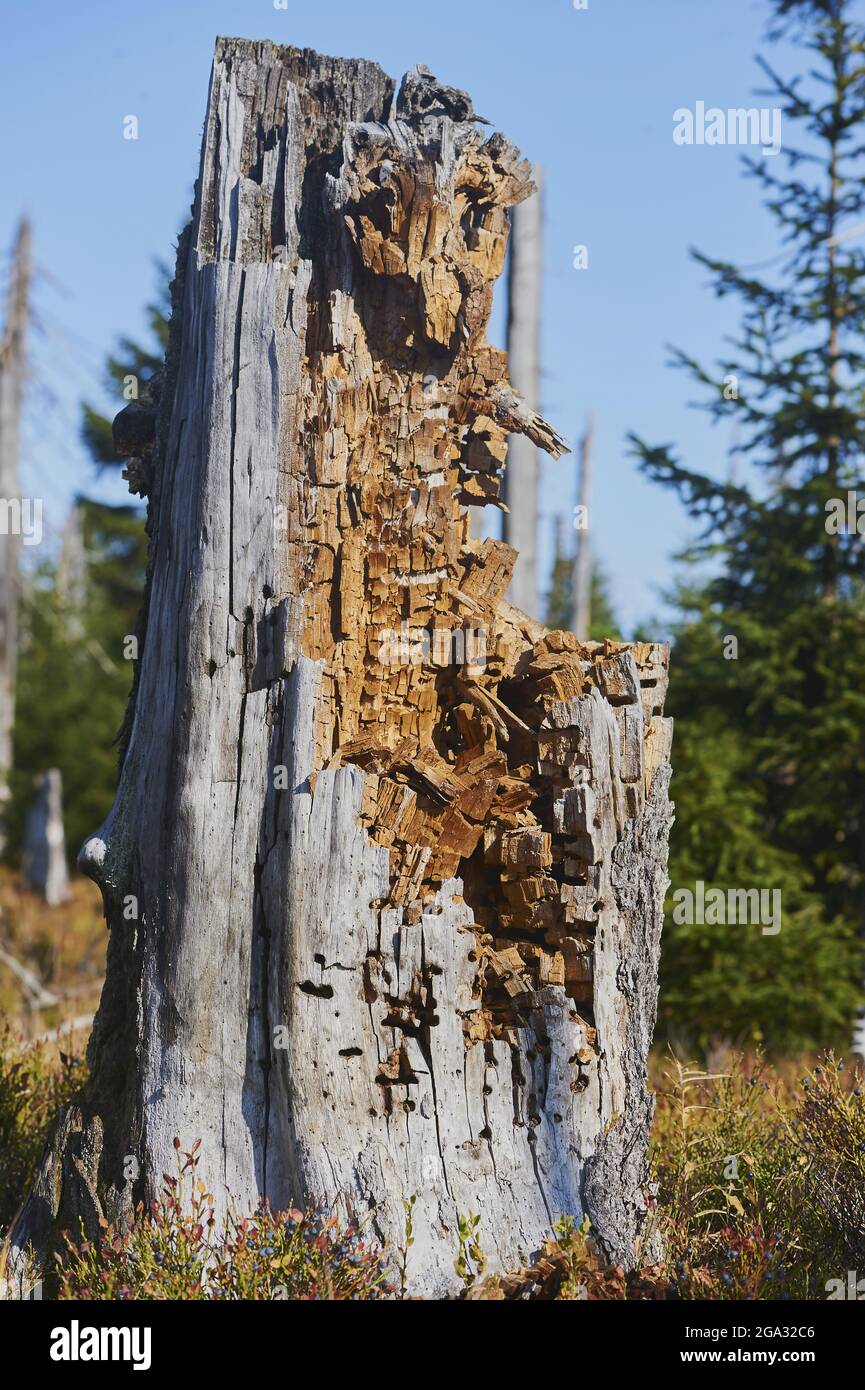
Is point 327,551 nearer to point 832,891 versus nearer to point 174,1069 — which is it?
point 174,1069

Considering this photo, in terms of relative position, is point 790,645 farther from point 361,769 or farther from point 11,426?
point 11,426

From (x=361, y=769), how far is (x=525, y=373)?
9.82 meters

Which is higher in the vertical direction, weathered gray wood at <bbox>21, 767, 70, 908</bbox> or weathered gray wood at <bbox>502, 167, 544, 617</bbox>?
weathered gray wood at <bbox>502, 167, 544, 617</bbox>

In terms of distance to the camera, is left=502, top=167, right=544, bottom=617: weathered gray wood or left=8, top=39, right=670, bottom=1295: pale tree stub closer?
left=8, top=39, right=670, bottom=1295: pale tree stub

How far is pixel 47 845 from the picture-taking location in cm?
1633

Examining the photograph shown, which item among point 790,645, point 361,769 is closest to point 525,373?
point 790,645

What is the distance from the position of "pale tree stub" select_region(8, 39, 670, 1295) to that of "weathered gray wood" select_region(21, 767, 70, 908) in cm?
1248

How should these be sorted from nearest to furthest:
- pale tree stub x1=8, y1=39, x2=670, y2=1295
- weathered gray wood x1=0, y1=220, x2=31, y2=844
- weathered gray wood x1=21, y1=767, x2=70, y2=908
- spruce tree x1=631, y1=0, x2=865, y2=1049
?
pale tree stub x1=8, y1=39, x2=670, y2=1295, spruce tree x1=631, y1=0, x2=865, y2=1049, weathered gray wood x1=21, y1=767, x2=70, y2=908, weathered gray wood x1=0, y1=220, x2=31, y2=844

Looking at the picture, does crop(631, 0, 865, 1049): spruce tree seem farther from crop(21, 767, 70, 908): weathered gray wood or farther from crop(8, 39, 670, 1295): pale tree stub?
→ crop(21, 767, 70, 908): weathered gray wood

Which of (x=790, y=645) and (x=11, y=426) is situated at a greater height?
(x=11, y=426)

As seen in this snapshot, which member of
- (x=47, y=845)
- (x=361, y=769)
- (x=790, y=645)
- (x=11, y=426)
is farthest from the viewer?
(x=11, y=426)

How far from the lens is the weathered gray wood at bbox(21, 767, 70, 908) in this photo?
16344mm

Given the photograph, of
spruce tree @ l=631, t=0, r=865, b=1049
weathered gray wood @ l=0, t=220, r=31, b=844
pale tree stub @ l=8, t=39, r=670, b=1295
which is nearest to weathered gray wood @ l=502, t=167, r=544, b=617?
spruce tree @ l=631, t=0, r=865, b=1049

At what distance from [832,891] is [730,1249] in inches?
256
